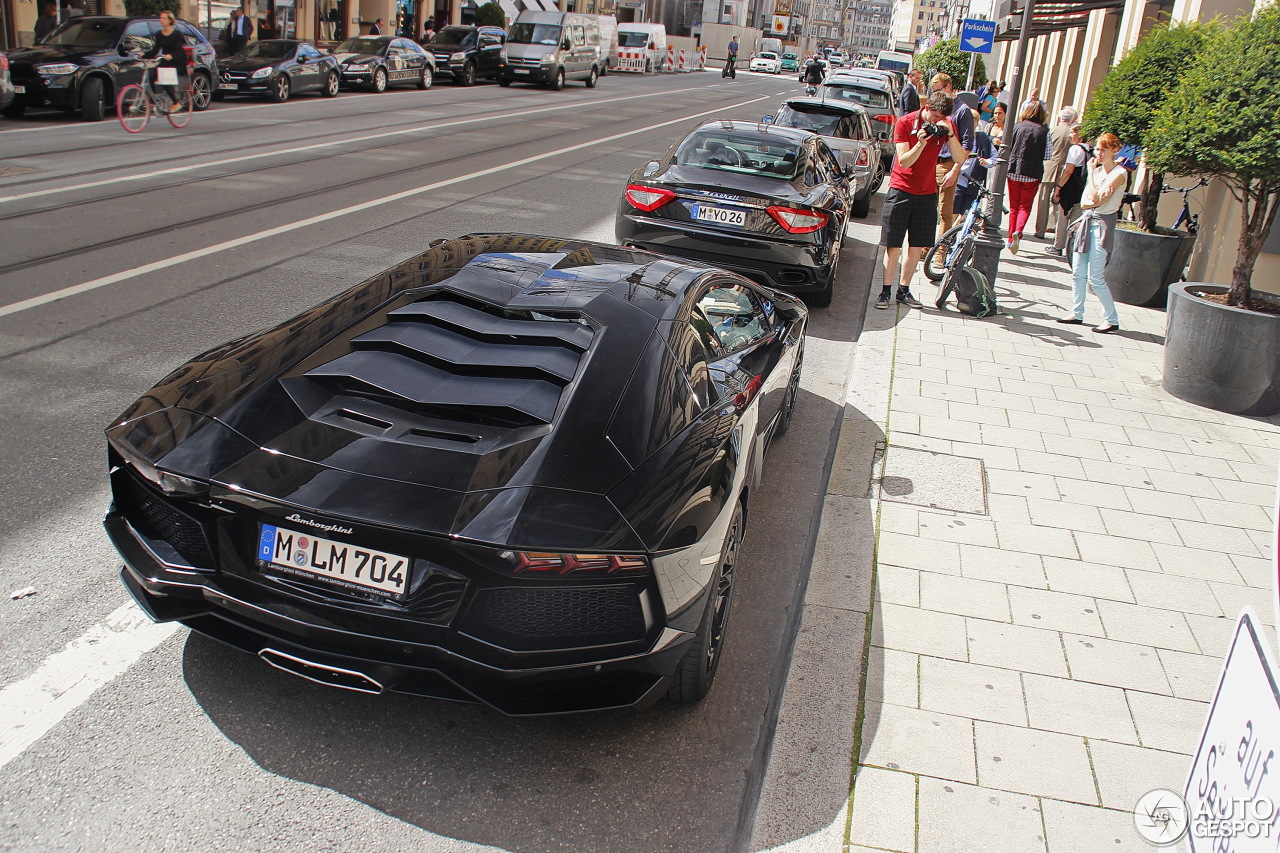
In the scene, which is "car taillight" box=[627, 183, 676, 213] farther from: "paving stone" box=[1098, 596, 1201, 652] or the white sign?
the white sign

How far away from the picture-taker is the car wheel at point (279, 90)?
2291cm

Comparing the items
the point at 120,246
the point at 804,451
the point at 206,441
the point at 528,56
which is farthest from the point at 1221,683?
the point at 528,56

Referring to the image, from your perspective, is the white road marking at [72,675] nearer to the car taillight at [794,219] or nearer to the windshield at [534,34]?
the car taillight at [794,219]

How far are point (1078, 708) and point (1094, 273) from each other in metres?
6.39

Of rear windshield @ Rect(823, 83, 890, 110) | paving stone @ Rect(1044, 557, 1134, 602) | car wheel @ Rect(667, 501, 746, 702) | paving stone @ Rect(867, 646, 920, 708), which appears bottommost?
paving stone @ Rect(867, 646, 920, 708)

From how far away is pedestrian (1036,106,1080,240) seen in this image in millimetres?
12266

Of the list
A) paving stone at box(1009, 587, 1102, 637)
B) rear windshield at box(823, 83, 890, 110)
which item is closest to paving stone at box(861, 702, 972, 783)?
paving stone at box(1009, 587, 1102, 637)

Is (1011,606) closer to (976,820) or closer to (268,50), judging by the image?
(976,820)

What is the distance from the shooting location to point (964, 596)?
14.3ft

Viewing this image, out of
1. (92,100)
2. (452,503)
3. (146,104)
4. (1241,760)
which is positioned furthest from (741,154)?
(92,100)

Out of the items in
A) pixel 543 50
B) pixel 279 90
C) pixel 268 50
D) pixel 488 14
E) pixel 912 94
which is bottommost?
pixel 279 90

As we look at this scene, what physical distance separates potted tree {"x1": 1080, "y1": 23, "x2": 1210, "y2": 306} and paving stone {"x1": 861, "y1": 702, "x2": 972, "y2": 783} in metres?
7.71

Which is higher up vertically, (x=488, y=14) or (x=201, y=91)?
(x=488, y=14)

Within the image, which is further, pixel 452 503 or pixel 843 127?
pixel 843 127
